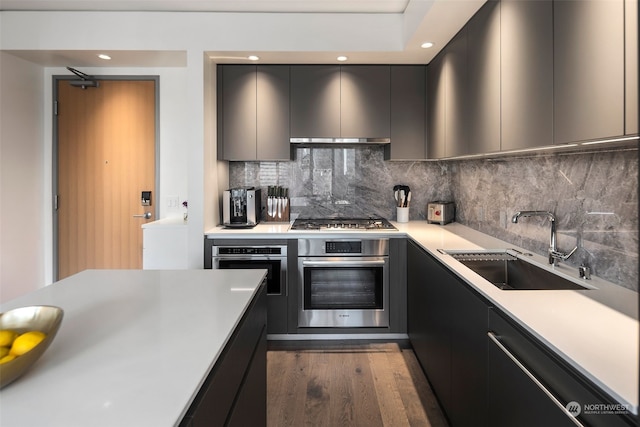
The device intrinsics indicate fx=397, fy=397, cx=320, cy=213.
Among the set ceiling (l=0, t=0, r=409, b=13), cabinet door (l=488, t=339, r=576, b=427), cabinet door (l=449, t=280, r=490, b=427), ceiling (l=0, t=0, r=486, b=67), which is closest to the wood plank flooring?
cabinet door (l=449, t=280, r=490, b=427)

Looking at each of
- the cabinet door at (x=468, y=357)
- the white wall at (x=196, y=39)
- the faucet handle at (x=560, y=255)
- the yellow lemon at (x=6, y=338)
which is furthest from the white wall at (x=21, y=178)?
the faucet handle at (x=560, y=255)

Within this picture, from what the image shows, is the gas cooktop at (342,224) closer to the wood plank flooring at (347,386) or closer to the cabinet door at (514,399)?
the wood plank flooring at (347,386)

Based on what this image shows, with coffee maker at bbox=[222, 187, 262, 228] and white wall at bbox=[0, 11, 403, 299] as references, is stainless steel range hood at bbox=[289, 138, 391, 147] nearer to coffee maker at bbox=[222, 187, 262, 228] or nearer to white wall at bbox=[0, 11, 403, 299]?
coffee maker at bbox=[222, 187, 262, 228]

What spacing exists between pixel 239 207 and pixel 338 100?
4.03 ft

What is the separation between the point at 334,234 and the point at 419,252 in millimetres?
704

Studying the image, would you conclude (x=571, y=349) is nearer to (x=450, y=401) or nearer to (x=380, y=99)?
(x=450, y=401)

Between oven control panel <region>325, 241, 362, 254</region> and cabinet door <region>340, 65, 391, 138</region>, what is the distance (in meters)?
0.93

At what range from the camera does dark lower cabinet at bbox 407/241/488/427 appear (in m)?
1.62

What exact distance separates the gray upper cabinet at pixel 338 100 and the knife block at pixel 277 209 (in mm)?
644

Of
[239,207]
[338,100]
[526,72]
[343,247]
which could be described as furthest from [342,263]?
[526,72]

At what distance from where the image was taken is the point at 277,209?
3695mm

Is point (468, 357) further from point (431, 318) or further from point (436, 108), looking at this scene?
point (436, 108)

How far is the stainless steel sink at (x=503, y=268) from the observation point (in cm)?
201

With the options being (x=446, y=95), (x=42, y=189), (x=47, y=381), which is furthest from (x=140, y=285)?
(x=42, y=189)
